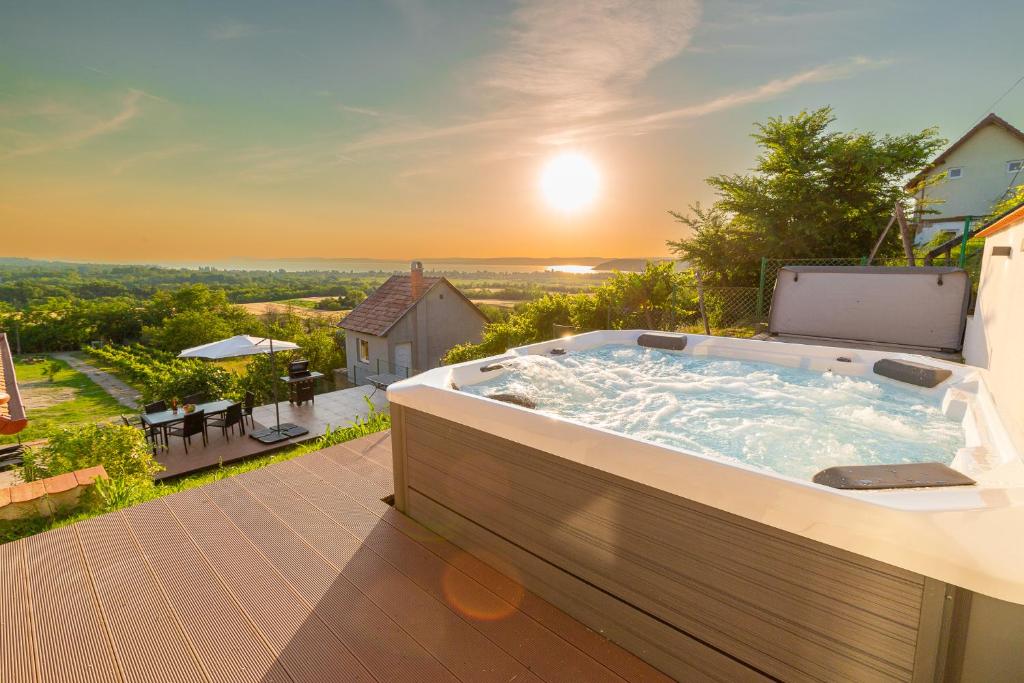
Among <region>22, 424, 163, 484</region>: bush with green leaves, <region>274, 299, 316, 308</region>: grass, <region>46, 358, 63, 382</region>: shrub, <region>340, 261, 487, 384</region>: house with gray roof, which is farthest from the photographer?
<region>274, 299, 316, 308</region>: grass

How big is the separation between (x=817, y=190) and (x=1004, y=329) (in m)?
6.13

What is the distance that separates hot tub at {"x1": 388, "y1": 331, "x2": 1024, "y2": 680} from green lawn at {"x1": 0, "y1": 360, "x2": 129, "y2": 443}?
1621 centimetres

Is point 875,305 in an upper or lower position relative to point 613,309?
upper

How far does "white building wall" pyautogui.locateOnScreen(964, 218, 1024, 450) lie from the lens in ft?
7.11

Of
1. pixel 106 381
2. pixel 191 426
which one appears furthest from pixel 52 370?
pixel 191 426

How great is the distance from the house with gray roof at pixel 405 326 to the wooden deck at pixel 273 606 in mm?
11377

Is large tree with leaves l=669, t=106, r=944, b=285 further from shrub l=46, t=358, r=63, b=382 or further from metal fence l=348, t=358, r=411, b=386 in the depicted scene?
shrub l=46, t=358, r=63, b=382

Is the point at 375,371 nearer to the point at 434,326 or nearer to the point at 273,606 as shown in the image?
the point at 434,326

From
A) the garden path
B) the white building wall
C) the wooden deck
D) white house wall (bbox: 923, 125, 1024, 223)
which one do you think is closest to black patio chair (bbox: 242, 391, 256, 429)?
the wooden deck

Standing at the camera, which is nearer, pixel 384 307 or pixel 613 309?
pixel 613 309

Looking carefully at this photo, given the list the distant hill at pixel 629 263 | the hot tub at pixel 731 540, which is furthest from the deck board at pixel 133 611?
the distant hill at pixel 629 263

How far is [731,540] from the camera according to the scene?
1.15 metres

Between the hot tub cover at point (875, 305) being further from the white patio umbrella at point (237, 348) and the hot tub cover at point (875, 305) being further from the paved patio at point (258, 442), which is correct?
the white patio umbrella at point (237, 348)

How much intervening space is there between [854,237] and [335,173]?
55.2ft
